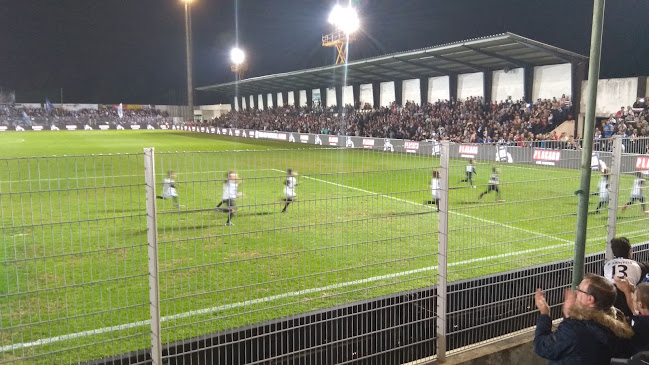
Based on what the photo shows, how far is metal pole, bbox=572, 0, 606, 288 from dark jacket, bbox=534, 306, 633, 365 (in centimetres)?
191

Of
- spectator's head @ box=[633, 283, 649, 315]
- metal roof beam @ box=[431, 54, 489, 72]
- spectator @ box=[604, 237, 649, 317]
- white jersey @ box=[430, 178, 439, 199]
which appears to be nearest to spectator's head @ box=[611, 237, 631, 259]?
spectator @ box=[604, 237, 649, 317]

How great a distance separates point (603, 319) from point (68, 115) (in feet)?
279

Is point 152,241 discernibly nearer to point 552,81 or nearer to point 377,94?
point 552,81

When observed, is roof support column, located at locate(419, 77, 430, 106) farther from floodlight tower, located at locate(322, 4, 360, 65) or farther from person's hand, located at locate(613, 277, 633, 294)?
person's hand, located at locate(613, 277, 633, 294)

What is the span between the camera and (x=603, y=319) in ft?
10.6

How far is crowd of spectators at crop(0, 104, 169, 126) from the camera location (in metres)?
68.4

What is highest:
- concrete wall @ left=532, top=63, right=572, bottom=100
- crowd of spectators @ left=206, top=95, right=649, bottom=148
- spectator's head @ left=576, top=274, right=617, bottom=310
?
concrete wall @ left=532, top=63, right=572, bottom=100

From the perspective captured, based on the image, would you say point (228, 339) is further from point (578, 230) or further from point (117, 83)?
point (117, 83)

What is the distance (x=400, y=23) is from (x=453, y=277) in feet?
129

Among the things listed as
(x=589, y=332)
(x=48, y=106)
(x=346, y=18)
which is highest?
(x=346, y=18)

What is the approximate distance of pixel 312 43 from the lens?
217 ft

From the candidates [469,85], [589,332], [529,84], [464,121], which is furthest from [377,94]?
[589,332]

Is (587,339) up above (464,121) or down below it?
below

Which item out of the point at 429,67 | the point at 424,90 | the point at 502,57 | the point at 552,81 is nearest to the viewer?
the point at 502,57
